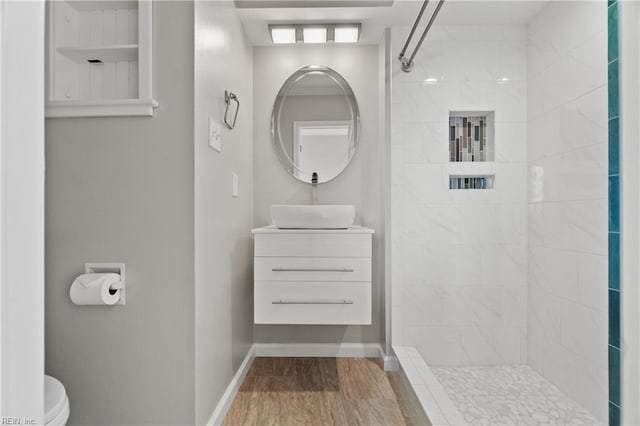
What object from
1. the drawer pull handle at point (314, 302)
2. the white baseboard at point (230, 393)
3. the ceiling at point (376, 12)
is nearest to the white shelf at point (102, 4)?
the ceiling at point (376, 12)

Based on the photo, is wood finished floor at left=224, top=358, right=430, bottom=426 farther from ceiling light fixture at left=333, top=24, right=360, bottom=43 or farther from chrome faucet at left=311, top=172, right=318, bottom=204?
ceiling light fixture at left=333, top=24, right=360, bottom=43

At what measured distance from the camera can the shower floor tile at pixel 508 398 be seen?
186 cm

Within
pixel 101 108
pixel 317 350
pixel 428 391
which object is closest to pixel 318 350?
pixel 317 350

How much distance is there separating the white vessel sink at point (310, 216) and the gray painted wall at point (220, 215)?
0.27 metres

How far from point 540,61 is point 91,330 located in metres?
2.67

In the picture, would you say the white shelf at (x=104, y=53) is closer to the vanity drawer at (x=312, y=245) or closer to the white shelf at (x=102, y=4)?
the white shelf at (x=102, y=4)

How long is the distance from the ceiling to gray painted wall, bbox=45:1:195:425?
929 millimetres

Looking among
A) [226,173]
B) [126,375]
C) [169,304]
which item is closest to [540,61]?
[226,173]

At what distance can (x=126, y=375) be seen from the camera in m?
1.42

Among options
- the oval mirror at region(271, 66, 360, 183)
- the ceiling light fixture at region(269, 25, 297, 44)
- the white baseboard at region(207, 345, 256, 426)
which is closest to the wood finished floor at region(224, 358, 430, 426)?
the white baseboard at region(207, 345, 256, 426)

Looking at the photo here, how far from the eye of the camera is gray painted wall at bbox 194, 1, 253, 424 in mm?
1494

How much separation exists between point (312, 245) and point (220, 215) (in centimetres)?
53

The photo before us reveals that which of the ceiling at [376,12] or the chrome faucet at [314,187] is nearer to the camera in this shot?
the ceiling at [376,12]

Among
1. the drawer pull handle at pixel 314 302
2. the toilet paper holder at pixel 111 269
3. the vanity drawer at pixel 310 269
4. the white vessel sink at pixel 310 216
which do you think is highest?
the white vessel sink at pixel 310 216
